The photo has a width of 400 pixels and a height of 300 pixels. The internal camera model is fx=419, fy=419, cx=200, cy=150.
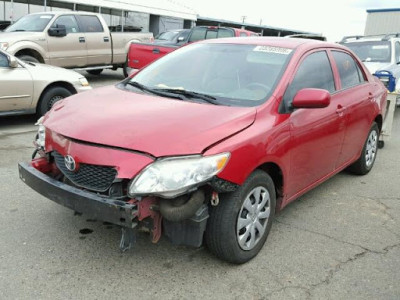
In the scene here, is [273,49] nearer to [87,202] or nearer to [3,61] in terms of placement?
[87,202]

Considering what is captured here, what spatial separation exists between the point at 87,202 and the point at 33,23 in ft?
31.9

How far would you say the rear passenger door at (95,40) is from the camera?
461 inches

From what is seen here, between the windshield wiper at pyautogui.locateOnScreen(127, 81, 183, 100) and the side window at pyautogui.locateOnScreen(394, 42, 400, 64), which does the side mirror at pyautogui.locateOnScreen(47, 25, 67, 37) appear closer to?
the windshield wiper at pyautogui.locateOnScreen(127, 81, 183, 100)

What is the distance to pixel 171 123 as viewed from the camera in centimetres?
291

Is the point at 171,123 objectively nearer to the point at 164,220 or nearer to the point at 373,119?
the point at 164,220

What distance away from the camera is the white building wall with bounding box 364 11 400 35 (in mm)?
21516

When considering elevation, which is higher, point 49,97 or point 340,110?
point 340,110

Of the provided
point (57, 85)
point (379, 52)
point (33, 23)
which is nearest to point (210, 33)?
point (379, 52)

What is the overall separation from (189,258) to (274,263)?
65cm

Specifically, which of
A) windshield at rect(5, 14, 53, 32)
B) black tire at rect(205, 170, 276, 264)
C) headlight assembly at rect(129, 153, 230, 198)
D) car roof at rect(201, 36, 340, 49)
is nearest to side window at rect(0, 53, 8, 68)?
car roof at rect(201, 36, 340, 49)

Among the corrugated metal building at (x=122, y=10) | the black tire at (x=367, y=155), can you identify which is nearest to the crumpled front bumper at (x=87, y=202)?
the black tire at (x=367, y=155)

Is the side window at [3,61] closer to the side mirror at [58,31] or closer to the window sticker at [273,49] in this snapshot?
the side mirror at [58,31]

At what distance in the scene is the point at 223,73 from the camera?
3.75 m

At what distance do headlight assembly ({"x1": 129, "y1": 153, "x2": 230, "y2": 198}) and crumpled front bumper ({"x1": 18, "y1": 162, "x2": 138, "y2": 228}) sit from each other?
13 centimetres
